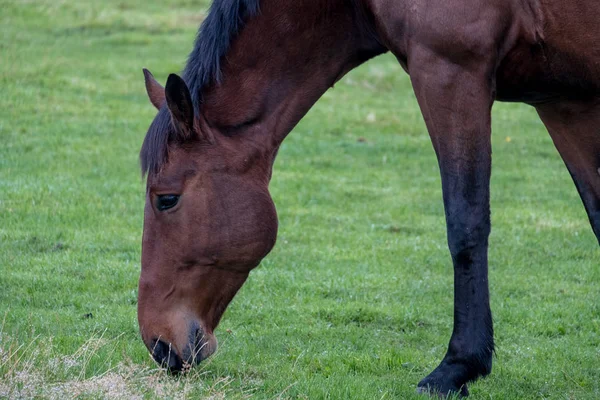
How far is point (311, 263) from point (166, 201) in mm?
2775

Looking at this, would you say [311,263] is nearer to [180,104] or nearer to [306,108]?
[306,108]

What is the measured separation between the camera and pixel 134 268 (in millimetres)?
6367

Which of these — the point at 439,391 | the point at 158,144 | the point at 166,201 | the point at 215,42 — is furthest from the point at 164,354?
the point at 215,42

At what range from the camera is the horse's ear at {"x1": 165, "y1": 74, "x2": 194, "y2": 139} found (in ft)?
13.1

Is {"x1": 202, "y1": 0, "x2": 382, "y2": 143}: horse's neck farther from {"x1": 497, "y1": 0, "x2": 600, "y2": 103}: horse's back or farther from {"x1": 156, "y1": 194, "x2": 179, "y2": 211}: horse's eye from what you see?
{"x1": 497, "y1": 0, "x2": 600, "y2": 103}: horse's back

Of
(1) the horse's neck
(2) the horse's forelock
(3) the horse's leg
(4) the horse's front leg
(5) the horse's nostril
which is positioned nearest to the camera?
(4) the horse's front leg

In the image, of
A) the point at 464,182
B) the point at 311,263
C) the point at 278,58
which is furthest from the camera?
the point at 311,263

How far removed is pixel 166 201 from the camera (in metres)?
4.20

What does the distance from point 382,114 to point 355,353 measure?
26.8ft

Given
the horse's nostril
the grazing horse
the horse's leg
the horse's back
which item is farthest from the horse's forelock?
the horse's leg

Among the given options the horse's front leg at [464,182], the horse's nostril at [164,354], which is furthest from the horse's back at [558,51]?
the horse's nostril at [164,354]

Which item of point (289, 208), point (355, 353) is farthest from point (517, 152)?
point (355, 353)

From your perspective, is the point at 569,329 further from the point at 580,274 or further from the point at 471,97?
the point at 471,97

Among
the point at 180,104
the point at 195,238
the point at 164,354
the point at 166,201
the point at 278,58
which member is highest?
the point at 278,58
